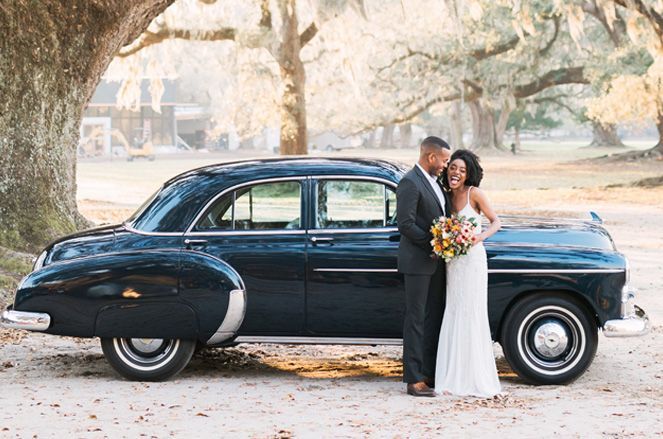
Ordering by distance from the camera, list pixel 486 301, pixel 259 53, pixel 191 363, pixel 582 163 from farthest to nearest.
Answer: pixel 582 163, pixel 259 53, pixel 191 363, pixel 486 301

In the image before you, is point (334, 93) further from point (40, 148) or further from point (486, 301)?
point (486, 301)

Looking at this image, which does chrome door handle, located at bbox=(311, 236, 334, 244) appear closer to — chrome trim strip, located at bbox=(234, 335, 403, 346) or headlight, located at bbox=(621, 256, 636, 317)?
chrome trim strip, located at bbox=(234, 335, 403, 346)

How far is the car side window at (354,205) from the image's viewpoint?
28.2 ft

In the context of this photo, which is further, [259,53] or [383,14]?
[383,14]

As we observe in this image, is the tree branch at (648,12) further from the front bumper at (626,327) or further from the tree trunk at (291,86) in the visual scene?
the front bumper at (626,327)

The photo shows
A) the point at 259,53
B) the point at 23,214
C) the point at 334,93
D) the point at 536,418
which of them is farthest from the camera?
the point at 334,93

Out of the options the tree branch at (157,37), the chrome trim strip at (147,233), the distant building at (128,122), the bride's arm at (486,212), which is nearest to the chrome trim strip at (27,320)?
the chrome trim strip at (147,233)

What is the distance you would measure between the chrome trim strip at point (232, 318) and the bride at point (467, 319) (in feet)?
4.59

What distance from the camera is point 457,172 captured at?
8.19 m

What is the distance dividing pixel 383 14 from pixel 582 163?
10972 millimetres

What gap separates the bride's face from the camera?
819 cm

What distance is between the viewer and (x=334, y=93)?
6919 centimetres

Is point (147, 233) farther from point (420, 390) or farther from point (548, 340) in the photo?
point (548, 340)

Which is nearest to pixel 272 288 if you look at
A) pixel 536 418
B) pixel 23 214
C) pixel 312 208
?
pixel 312 208
